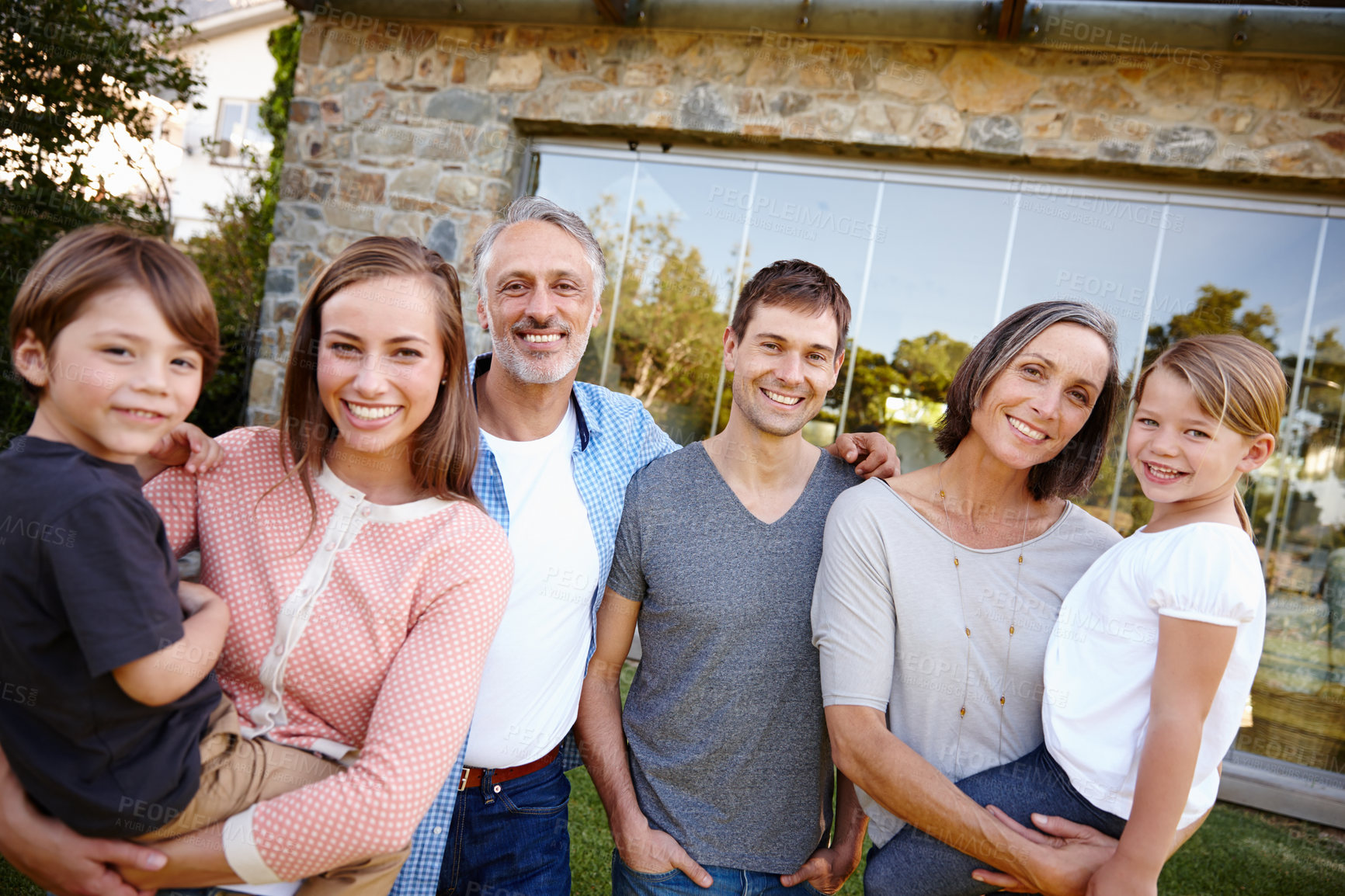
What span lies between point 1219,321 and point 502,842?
514cm

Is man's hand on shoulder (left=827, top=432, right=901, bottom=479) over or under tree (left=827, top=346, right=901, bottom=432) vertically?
under

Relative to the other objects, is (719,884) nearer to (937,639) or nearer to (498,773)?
(498,773)

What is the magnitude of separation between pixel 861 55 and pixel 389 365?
437cm

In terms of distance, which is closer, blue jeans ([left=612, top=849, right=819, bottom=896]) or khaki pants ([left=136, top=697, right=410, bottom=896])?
khaki pants ([left=136, top=697, right=410, bottom=896])

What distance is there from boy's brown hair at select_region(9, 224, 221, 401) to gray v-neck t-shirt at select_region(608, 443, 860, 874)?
114cm

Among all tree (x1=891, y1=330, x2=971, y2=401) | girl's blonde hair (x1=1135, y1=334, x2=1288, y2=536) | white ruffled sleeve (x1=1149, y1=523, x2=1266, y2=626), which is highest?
tree (x1=891, y1=330, x2=971, y2=401)

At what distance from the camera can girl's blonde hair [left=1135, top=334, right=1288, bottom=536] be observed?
65.8 inches

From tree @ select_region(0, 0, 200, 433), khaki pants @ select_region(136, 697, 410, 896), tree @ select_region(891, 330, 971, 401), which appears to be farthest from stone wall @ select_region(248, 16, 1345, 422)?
khaki pants @ select_region(136, 697, 410, 896)

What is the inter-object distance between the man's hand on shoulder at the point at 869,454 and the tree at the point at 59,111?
5977 millimetres

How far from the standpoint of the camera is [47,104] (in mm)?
5551

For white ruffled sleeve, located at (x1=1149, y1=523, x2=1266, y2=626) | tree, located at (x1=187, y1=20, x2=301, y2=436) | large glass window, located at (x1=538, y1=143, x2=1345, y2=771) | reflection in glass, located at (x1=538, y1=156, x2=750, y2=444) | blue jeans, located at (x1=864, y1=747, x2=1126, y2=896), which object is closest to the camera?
white ruffled sleeve, located at (x1=1149, y1=523, x2=1266, y2=626)

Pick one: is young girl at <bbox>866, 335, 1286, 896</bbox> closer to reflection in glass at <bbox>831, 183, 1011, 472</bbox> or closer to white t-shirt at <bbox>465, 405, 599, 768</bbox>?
white t-shirt at <bbox>465, 405, 599, 768</bbox>

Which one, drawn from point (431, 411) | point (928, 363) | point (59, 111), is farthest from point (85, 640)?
point (59, 111)

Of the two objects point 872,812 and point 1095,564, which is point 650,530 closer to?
point 872,812
